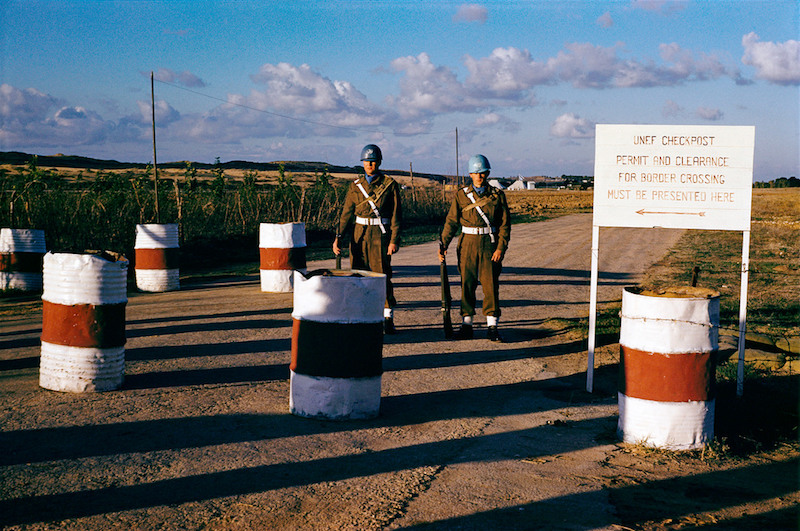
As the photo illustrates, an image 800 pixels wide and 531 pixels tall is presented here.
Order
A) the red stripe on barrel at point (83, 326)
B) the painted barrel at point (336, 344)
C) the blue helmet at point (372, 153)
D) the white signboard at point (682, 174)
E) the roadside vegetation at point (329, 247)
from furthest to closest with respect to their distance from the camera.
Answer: the blue helmet at point (372, 153), the roadside vegetation at point (329, 247), the white signboard at point (682, 174), the red stripe on barrel at point (83, 326), the painted barrel at point (336, 344)

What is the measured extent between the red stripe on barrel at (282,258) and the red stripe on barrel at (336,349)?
25.9 ft

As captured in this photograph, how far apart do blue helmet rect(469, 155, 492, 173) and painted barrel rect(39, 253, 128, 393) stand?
454 cm

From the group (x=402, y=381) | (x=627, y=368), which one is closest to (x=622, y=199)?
(x=627, y=368)

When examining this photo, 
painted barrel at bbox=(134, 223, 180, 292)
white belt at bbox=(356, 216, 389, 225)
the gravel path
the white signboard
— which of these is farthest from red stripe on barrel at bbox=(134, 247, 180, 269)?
the white signboard

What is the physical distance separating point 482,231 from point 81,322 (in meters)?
4.82

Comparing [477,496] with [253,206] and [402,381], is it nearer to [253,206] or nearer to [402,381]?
[402,381]

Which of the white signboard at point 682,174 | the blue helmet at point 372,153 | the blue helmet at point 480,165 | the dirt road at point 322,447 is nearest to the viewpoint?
the dirt road at point 322,447

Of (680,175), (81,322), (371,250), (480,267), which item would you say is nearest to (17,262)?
(371,250)

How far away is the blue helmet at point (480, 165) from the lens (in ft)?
31.8

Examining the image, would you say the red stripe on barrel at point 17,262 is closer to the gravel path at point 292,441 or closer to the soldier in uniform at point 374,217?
the gravel path at point 292,441

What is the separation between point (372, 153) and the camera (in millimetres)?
10375

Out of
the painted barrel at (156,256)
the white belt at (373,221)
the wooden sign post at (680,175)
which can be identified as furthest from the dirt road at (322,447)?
→ the painted barrel at (156,256)

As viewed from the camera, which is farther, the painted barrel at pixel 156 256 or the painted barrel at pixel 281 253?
the painted barrel at pixel 156 256

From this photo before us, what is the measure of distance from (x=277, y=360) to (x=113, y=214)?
45.4ft
